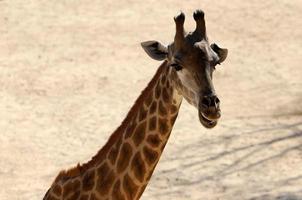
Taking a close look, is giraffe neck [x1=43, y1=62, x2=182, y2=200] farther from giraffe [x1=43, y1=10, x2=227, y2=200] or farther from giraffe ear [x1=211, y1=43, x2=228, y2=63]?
giraffe ear [x1=211, y1=43, x2=228, y2=63]

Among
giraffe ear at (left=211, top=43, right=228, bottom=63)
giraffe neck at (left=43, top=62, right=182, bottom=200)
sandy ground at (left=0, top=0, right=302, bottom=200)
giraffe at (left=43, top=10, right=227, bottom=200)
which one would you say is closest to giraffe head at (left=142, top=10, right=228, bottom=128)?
giraffe at (left=43, top=10, right=227, bottom=200)

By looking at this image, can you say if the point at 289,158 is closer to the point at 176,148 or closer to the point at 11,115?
the point at 176,148

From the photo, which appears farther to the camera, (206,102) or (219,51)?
(219,51)

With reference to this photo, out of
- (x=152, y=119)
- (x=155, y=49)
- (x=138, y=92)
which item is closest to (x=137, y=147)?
(x=152, y=119)

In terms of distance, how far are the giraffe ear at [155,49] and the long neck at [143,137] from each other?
99mm

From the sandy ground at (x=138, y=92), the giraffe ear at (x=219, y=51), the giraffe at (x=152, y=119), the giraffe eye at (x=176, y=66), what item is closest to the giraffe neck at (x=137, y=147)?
the giraffe at (x=152, y=119)

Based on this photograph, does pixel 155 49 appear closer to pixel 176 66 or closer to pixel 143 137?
pixel 176 66

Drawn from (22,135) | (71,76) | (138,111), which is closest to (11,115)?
(22,135)

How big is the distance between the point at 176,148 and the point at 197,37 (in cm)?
628

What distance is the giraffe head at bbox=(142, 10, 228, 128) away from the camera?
6.74m

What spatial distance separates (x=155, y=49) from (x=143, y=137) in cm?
84

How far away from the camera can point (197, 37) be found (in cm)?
722

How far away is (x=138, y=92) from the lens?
15.2 meters

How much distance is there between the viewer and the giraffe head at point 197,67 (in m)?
6.74
